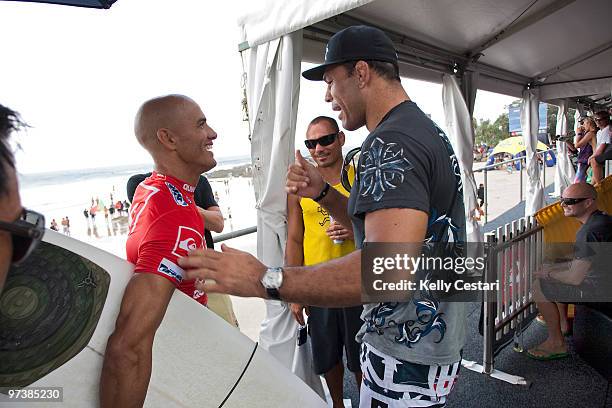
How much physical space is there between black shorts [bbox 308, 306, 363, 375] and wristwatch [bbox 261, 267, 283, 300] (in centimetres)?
155

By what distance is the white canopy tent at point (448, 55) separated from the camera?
268cm

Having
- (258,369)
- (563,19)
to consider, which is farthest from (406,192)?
(563,19)

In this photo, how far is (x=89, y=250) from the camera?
1149 millimetres

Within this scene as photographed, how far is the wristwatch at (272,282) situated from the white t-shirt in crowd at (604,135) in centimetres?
828

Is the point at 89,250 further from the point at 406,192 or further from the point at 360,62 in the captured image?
the point at 360,62

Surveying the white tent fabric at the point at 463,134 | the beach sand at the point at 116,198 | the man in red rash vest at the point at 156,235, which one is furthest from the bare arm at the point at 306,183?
the beach sand at the point at 116,198

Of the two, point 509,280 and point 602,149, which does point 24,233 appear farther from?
point 602,149

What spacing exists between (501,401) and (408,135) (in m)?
2.55

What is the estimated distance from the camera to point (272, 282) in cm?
112

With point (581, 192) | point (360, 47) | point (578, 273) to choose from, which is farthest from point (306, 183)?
point (581, 192)

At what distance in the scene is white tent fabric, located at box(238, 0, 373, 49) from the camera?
216 centimetres

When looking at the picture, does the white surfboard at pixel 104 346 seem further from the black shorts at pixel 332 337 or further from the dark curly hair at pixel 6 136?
the black shorts at pixel 332 337

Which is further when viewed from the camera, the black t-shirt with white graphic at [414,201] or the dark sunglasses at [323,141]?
the dark sunglasses at [323,141]

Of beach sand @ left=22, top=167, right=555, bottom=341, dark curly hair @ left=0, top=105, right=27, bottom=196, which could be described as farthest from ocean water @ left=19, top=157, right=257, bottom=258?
dark curly hair @ left=0, top=105, right=27, bottom=196
